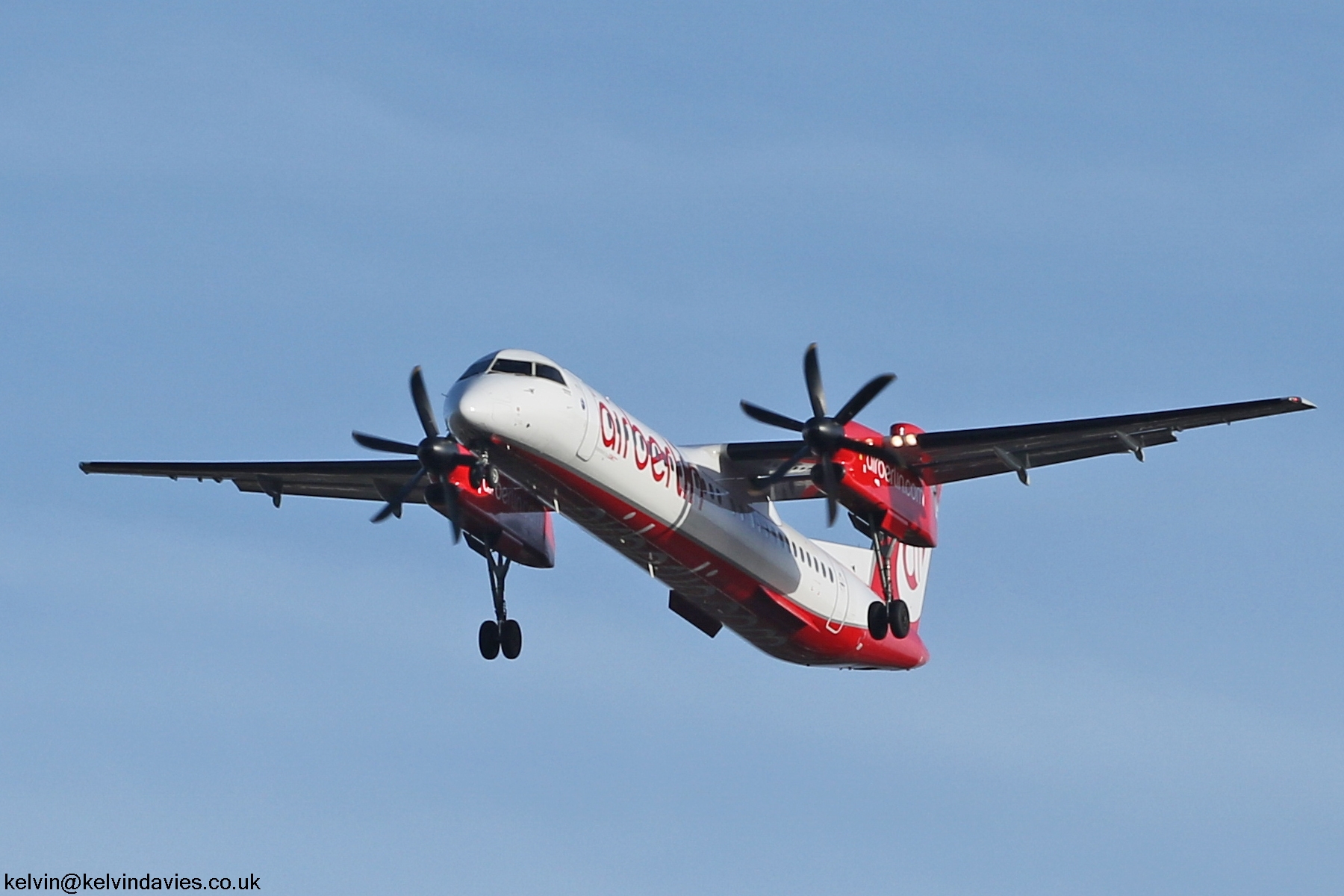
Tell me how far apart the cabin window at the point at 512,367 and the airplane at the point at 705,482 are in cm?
2

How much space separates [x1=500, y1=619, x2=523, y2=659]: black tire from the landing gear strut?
6.24 meters

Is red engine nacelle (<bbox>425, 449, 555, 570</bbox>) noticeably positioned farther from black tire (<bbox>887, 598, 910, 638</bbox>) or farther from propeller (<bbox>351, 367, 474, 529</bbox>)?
black tire (<bbox>887, 598, 910, 638</bbox>)

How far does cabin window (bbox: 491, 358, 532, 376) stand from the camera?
28234 mm

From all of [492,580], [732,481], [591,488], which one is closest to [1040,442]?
[732,481]

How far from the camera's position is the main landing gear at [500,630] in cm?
3419

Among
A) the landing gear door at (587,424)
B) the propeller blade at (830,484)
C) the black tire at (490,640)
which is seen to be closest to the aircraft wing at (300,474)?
the black tire at (490,640)

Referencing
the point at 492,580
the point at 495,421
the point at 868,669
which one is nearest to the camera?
the point at 495,421

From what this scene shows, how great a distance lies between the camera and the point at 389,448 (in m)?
32.0

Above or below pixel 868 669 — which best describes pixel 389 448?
above

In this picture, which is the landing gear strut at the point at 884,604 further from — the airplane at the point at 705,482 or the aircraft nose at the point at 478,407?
the aircraft nose at the point at 478,407

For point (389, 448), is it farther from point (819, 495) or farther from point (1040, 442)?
point (1040, 442)

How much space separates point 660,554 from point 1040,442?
650 centimetres

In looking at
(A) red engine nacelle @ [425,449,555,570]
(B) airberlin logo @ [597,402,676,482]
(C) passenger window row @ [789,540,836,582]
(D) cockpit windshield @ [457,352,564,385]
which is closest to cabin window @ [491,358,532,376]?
(D) cockpit windshield @ [457,352,564,385]

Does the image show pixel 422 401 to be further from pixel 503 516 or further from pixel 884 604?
pixel 884 604
